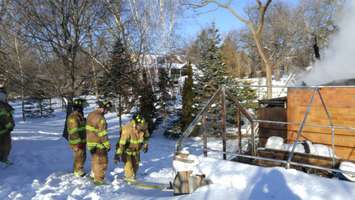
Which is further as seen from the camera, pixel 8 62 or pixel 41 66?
pixel 41 66

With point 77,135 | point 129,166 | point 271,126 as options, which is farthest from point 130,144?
point 271,126

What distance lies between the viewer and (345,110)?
715cm

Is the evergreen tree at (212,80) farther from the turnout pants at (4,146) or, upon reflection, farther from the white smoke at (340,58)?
the turnout pants at (4,146)

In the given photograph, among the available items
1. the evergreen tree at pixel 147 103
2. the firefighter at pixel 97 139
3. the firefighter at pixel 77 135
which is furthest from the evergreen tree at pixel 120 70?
the firefighter at pixel 97 139

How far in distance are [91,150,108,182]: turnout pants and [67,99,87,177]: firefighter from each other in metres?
0.61

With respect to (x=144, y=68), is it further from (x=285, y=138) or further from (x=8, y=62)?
(x=285, y=138)

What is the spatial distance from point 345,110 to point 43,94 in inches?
430

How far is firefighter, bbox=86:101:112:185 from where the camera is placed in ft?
21.9

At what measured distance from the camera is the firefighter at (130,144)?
707cm

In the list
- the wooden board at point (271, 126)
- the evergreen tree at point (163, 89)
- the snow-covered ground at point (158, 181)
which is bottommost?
the snow-covered ground at point (158, 181)

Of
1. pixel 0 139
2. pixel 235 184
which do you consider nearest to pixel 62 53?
pixel 0 139

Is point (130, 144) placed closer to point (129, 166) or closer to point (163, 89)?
point (129, 166)

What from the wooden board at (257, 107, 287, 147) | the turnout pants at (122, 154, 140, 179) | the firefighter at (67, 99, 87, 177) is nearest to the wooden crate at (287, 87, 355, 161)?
the wooden board at (257, 107, 287, 147)

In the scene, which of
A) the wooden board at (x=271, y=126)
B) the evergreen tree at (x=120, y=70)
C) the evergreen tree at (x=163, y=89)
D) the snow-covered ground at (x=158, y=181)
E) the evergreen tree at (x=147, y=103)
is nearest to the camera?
the snow-covered ground at (x=158, y=181)
